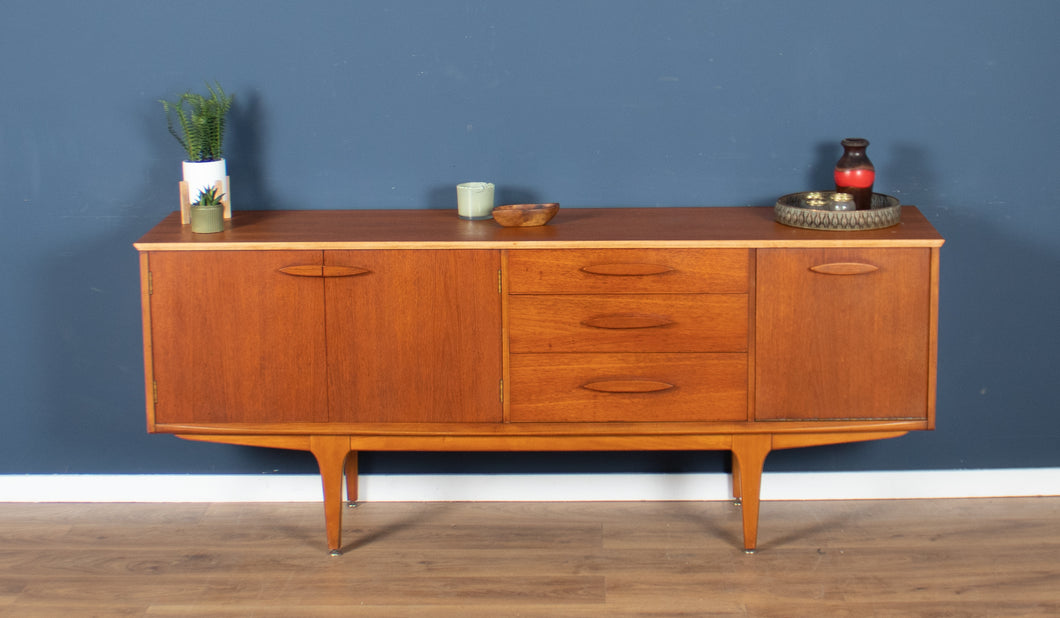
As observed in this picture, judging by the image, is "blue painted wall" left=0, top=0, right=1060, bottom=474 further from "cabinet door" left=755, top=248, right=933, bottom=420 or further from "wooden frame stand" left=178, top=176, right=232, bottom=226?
"cabinet door" left=755, top=248, right=933, bottom=420

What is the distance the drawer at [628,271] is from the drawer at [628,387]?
16 cm

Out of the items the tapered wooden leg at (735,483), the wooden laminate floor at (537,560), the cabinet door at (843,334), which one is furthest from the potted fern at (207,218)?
the tapered wooden leg at (735,483)

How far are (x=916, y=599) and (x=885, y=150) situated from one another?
1.08m

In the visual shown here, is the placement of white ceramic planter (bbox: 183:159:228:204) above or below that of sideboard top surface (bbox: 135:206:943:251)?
above

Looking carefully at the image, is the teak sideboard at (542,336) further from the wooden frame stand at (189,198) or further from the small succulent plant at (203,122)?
the small succulent plant at (203,122)

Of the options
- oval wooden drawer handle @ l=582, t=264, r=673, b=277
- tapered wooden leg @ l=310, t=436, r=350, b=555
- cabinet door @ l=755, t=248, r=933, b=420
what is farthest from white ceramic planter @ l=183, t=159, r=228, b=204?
cabinet door @ l=755, t=248, r=933, b=420

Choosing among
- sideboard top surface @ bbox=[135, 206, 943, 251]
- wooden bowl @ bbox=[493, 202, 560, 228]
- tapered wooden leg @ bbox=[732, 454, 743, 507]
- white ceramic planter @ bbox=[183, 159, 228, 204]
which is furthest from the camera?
tapered wooden leg @ bbox=[732, 454, 743, 507]

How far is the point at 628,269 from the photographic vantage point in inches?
108

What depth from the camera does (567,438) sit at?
2.86 metres

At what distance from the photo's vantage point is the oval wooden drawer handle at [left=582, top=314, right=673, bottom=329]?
2.76 metres

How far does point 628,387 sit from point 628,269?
0.89ft

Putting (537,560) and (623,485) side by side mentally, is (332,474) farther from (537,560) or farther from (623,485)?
(623,485)

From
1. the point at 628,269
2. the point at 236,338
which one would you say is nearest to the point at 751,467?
the point at 628,269

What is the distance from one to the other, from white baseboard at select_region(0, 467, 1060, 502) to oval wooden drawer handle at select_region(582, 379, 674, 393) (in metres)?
0.50
